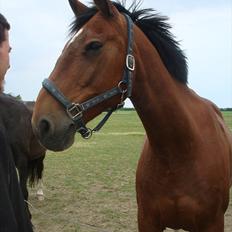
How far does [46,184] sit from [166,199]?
6.39 m

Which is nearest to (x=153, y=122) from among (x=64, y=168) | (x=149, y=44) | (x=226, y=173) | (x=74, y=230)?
(x=149, y=44)

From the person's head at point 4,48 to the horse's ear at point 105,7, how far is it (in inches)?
30.9

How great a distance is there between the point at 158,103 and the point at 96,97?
0.59 m

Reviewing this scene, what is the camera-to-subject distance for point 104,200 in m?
7.45

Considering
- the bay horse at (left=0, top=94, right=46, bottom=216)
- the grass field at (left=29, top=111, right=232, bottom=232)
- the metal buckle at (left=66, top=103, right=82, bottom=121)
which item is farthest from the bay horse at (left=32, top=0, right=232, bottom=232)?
the bay horse at (left=0, top=94, right=46, bottom=216)

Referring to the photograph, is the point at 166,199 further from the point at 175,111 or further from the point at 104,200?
the point at 104,200

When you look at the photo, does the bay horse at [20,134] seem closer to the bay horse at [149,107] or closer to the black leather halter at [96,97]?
the bay horse at [149,107]

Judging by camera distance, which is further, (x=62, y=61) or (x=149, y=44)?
(x=149, y=44)

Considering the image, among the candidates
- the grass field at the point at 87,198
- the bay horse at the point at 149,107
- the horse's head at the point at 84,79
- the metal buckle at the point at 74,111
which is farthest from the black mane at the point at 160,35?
the grass field at the point at 87,198

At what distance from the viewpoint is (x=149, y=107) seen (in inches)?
117

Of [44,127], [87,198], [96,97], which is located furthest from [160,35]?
[87,198]

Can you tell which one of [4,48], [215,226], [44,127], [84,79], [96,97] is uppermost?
[4,48]

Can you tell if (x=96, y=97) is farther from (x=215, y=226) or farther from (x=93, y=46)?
(x=215, y=226)

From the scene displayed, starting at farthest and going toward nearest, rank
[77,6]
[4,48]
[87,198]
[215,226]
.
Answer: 1. [87,198]
2. [215,226]
3. [77,6]
4. [4,48]
